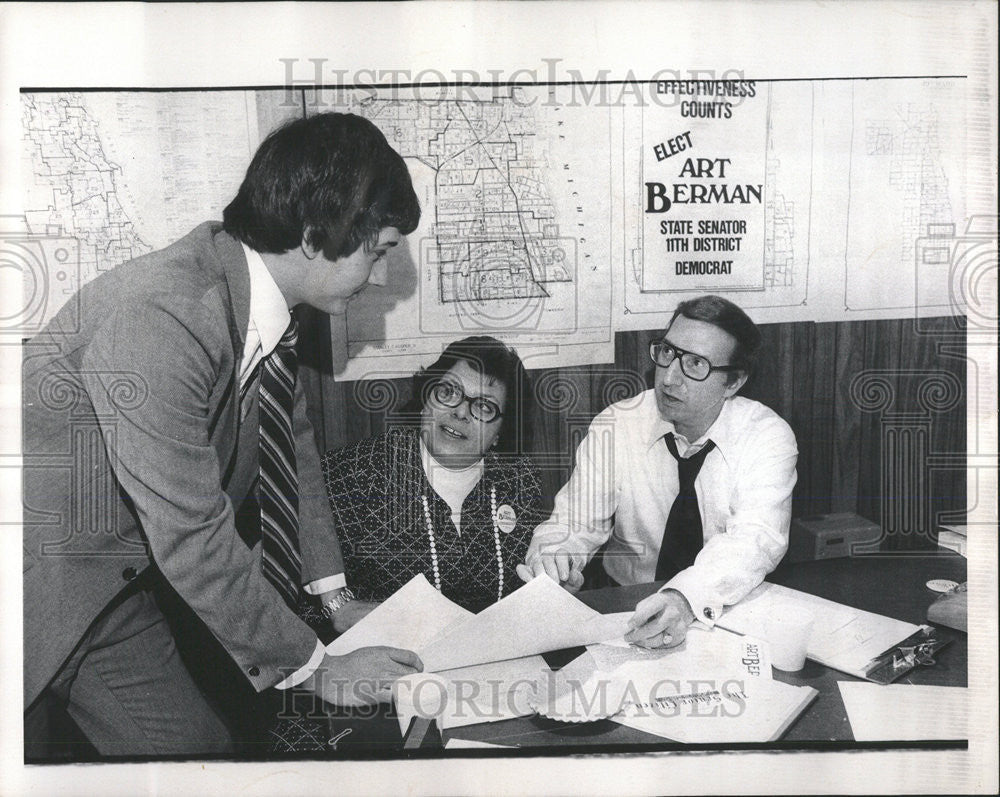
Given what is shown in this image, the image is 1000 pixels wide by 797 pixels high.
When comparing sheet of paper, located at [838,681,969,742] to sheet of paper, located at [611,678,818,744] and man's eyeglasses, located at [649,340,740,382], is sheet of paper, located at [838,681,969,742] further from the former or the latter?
man's eyeglasses, located at [649,340,740,382]

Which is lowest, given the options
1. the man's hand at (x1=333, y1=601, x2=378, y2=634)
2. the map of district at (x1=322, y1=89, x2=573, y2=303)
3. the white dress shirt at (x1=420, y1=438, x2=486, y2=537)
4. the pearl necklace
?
the man's hand at (x1=333, y1=601, x2=378, y2=634)

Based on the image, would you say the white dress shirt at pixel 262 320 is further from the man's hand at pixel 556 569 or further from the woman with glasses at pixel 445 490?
the man's hand at pixel 556 569

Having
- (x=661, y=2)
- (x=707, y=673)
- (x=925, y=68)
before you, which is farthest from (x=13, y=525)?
(x=925, y=68)

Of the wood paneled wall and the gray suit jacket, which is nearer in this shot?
the gray suit jacket

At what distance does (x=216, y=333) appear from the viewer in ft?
4.53

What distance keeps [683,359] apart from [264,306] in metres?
0.67

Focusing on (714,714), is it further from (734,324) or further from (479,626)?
(734,324)

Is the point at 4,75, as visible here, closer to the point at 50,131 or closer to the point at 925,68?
the point at 50,131

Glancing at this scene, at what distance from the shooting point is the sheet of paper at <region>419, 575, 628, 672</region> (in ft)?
4.83

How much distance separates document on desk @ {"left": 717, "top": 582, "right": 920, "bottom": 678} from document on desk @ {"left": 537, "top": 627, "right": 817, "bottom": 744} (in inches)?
1.5

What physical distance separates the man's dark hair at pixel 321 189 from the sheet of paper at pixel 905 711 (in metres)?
1.05

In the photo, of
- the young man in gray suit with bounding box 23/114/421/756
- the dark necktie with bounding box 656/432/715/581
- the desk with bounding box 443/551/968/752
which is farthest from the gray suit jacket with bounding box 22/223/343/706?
the dark necktie with bounding box 656/432/715/581

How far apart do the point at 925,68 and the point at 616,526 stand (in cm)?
92

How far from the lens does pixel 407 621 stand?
1.49 meters
